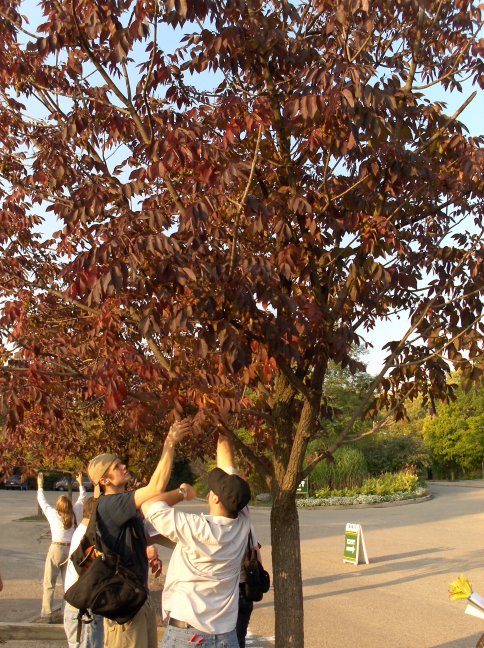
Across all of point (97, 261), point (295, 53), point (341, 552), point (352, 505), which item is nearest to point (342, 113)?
point (295, 53)

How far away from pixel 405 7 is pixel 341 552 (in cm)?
1279

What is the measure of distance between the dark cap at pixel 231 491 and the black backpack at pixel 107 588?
629 millimetres

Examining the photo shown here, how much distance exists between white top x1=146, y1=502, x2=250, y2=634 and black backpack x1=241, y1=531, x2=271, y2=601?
165 cm

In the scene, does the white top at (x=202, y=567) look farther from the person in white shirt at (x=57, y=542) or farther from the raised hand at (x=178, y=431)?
the person in white shirt at (x=57, y=542)

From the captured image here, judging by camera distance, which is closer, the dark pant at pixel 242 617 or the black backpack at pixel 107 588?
the black backpack at pixel 107 588

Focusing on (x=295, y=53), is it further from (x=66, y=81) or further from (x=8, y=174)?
(x=8, y=174)

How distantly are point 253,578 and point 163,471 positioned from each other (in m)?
2.01

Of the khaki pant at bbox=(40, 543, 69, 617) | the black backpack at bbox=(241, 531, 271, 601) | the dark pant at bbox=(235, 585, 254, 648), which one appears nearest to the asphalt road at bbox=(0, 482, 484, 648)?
the khaki pant at bbox=(40, 543, 69, 617)

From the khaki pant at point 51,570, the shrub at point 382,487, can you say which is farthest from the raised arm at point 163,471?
the shrub at point 382,487

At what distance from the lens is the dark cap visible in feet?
11.9

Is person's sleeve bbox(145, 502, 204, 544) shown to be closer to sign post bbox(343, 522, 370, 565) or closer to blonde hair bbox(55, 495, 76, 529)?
blonde hair bbox(55, 495, 76, 529)

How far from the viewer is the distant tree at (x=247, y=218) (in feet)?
13.8

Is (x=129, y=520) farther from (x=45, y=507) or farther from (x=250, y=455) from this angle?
(x=45, y=507)

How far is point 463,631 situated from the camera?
8695mm
